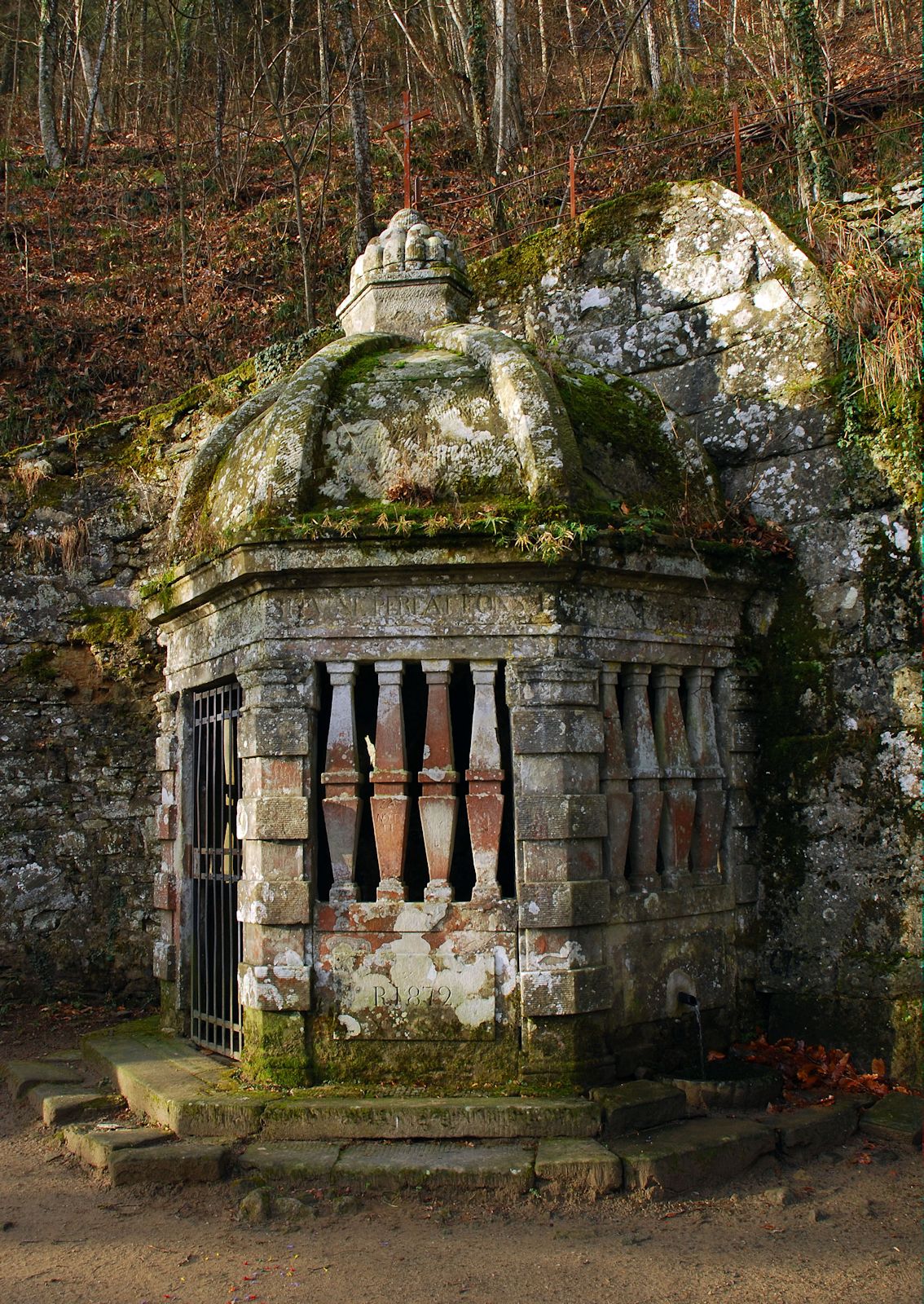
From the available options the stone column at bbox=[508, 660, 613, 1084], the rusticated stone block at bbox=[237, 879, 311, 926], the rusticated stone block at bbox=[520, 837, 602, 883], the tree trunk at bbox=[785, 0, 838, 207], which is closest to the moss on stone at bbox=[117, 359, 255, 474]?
the rusticated stone block at bbox=[237, 879, 311, 926]

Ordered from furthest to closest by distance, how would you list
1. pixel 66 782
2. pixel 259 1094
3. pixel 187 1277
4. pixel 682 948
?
pixel 66 782
pixel 682 948
pixel 259 1094
pixel 187 1277

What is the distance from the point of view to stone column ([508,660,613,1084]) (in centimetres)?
518

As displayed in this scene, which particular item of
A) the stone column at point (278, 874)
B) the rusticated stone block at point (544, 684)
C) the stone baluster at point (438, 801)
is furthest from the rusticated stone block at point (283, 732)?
the rusticated stone block at point (544, 684)

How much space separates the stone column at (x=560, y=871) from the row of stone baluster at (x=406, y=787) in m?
0.15

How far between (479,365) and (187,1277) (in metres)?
4.78

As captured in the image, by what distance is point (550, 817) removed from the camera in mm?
5293

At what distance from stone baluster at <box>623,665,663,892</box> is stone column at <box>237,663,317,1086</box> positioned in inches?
69.4

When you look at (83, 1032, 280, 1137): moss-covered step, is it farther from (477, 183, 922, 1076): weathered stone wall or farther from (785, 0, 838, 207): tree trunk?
(785, 0, 838, 207): tree trunk

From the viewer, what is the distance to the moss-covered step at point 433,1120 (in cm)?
484

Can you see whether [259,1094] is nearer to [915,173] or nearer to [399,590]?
[399,590]

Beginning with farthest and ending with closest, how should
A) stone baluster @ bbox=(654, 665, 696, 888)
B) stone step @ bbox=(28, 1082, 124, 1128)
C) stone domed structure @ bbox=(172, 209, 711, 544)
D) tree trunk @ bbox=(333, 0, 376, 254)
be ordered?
1. tree trunk @ bbox=(333, 0, 376, 254)
2. stone baluster @ bbox=(654, 665, 696, 888)
3. stone step @ bbox=(28, 1082, 124, 1128)
4. stone domed structure @ bbox=(172, 209, 711, 544)

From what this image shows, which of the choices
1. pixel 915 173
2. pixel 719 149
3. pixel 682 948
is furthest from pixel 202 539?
pixel 719 149

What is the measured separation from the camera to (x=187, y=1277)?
13.2 ft

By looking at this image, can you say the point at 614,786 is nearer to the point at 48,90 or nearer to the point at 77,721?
the point at 77,721
